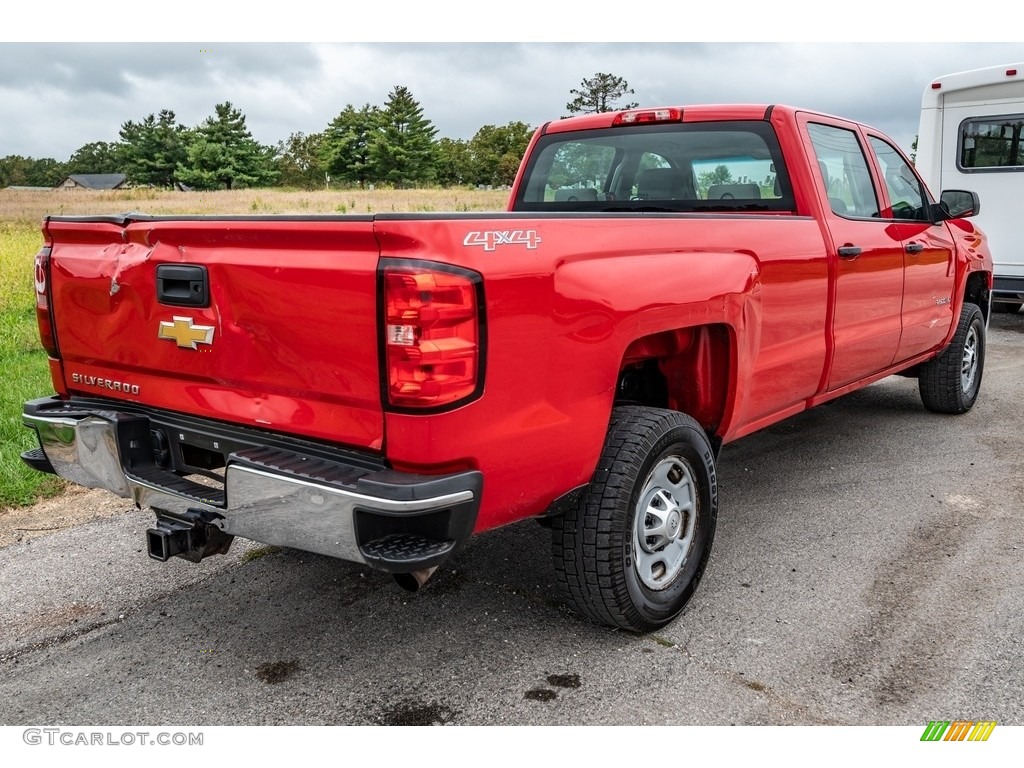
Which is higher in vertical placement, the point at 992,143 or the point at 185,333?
the point at 992,143

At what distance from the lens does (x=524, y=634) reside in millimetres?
3260

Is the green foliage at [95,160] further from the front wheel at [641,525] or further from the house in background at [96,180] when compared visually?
the front wheel at [641,525]

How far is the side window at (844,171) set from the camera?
14.7ft

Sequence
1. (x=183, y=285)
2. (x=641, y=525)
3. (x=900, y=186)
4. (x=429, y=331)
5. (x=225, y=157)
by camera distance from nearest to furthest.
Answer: (x=429, y=331), (x=183, y=285), (x=641, y=525), (x=900, y=186), (x=225, y=157)

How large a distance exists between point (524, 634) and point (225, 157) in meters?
68.5

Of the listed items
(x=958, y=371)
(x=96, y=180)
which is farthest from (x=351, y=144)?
(x=958, y=371)

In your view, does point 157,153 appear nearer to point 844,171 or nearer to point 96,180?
point 96,180

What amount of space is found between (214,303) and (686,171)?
8.64 ft

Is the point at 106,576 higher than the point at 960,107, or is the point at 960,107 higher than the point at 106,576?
the point at 960,107

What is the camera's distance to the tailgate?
2496 millimetres

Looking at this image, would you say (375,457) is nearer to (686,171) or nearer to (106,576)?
(106,576)

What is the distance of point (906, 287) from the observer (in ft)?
16.8

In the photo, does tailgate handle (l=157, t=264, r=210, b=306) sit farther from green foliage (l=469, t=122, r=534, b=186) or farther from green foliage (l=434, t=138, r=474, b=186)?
green foliage (l=434, t=138, r=474, b=186)

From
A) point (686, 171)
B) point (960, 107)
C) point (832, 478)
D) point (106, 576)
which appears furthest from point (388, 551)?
point (960, 107)
